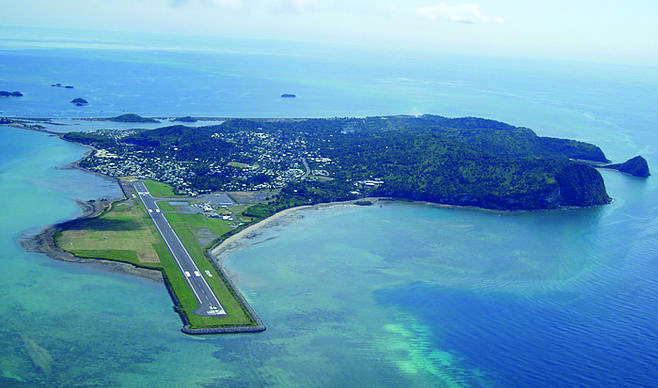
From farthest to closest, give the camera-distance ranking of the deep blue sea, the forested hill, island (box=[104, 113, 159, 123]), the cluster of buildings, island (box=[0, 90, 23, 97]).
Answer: island (box=[0, 90, 23, 97])
island (box=[104, 113, 159, 123])
the cluster of buildings
the forested hill
the deep blue sea

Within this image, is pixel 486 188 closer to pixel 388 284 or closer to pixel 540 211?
pixel 540 211

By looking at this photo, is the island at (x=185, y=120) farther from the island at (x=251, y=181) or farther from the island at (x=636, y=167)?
the island at (x=636, y=167)

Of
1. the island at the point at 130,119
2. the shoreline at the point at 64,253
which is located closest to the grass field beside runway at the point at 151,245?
the shoreline at the point at 64,253

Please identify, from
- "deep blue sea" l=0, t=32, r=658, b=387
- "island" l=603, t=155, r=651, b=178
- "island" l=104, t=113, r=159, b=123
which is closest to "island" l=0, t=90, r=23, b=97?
"island" l=104, t=113, r=159, b=123

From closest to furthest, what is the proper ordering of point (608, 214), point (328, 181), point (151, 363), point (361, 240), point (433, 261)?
point (151, 363), point (433, 261), point (361, 240), point (608, 214), point (328, 181)

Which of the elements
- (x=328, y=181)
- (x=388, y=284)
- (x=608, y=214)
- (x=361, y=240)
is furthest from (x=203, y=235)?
(x=608, y=214)

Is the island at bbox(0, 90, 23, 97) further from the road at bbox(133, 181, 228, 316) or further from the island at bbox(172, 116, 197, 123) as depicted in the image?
the road at bbox(133, 181, 228, 316)

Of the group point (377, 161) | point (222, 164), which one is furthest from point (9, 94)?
point (377, 161)
